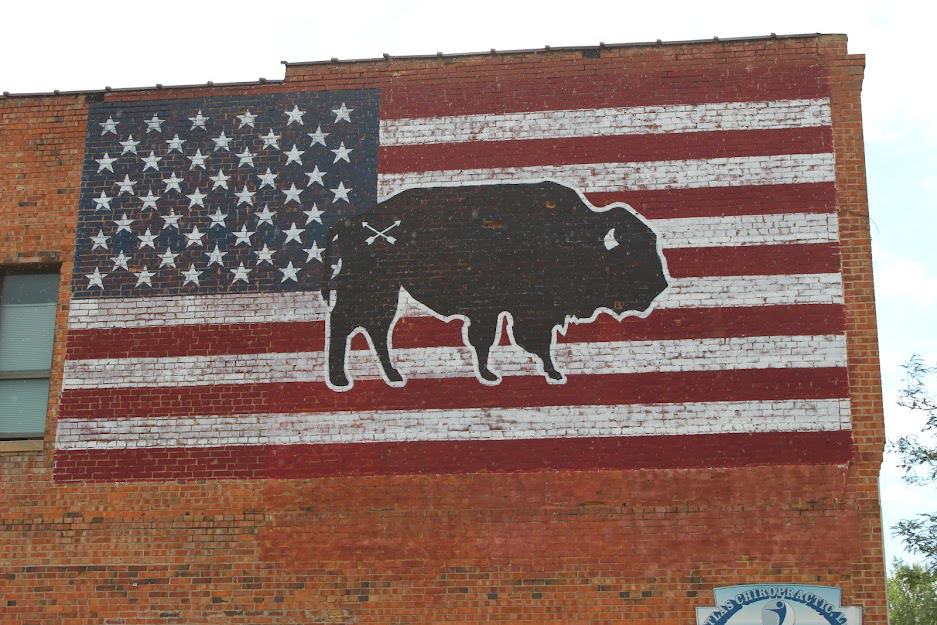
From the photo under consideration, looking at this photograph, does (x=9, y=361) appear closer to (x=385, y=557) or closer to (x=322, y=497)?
(x=322, y=497)

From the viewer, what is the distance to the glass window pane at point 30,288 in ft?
45.2

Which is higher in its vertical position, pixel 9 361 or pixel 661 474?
pixel 9 361

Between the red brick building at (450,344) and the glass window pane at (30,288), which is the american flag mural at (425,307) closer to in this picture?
the red brick building at (450,344)

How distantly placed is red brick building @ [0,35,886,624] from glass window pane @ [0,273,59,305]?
6 cm

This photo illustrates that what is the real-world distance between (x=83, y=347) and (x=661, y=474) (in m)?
7.12

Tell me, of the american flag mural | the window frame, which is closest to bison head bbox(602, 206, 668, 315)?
the american flag mural

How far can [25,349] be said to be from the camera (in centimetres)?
1359

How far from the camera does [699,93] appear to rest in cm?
1335

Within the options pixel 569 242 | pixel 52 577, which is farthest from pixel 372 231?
pixel 52 577

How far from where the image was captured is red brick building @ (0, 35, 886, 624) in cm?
1220

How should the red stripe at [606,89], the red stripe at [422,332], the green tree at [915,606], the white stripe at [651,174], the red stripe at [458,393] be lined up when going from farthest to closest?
the green tree at [915,606]
the red stripe at [606,89]
the white stripe at [651,174]
the red stripe at [422,332]
the red stripe at [458,393]

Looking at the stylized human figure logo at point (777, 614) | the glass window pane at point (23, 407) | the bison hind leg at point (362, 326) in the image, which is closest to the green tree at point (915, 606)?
the stylized human figure logo at point (777, 614)

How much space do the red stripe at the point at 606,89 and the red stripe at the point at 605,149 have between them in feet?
1.47

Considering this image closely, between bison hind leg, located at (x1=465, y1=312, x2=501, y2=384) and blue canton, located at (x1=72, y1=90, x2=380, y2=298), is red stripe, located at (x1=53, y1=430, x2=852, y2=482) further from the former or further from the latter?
blue canton, located at (x1=72, y1=90, x2=380, y2=298)
